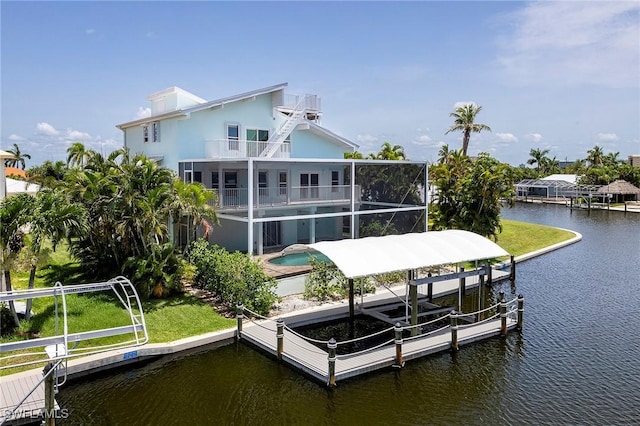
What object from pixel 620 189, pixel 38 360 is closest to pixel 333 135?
pixel 38 360

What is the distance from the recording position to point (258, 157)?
90.9 feet

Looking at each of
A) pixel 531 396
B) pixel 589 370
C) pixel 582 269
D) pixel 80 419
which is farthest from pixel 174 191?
pixel 582 269

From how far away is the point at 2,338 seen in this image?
51.4 ft

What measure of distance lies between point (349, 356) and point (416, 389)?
230 centimetres

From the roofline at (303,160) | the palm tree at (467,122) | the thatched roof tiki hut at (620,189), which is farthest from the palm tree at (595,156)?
the roofline at (303,160)

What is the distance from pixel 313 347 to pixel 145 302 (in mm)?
7511

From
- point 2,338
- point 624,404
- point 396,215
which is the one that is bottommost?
point 624,404

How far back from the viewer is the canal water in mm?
12672

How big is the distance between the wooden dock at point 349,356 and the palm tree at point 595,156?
9053 centimetres

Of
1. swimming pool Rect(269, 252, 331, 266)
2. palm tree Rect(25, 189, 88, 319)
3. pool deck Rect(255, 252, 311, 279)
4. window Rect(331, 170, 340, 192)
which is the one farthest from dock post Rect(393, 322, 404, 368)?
window Rect(331, 170, 340, 192)

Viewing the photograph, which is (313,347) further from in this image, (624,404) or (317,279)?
(624,404)

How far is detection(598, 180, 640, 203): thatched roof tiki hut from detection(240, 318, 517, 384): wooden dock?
2529 inches

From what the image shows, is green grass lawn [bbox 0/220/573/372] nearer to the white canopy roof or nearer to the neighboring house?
the white canopy roof

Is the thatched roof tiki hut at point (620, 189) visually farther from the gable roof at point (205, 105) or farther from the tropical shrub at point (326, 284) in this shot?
the tropical shrub at point (326, 284)
